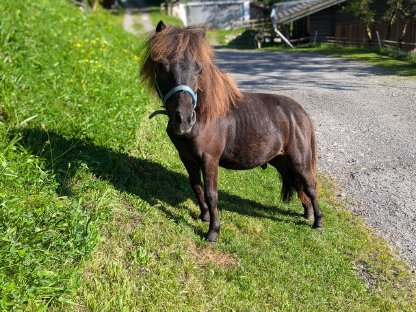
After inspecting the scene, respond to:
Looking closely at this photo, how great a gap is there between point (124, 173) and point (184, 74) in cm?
191

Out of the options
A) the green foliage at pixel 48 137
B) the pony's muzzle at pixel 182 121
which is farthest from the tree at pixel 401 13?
the pony's muzzle at pixel 182 121

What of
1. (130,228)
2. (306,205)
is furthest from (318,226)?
(130,228)

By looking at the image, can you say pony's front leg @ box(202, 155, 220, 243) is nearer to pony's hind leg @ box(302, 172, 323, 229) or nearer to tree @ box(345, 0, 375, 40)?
pony's hind leg @ box(302, 172, 323, 229)

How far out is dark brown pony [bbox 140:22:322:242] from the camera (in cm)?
352

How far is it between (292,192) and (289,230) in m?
0.56

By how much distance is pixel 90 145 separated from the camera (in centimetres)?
508

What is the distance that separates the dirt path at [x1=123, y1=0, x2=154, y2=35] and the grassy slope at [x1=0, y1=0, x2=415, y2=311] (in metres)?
26.6

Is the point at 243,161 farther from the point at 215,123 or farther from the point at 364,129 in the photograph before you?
the point at 364,129

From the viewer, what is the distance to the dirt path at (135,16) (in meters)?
34.9

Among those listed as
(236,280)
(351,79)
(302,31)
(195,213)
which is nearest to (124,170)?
(195,213)

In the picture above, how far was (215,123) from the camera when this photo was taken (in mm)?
4203

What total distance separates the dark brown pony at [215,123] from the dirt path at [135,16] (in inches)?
1106

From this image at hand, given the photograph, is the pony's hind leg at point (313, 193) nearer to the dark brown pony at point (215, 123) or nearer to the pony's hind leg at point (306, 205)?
the dark brown pony at point (215, 123)

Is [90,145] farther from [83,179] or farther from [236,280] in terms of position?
[236,280]
